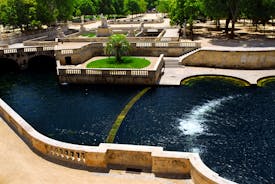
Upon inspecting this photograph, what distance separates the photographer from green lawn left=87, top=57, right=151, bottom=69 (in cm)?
3950

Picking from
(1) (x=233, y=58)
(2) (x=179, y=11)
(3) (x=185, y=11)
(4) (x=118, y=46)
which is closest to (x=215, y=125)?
(1) (x=233, y=58)

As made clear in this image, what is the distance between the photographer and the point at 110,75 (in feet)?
119

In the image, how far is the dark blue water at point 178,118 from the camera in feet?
66.4

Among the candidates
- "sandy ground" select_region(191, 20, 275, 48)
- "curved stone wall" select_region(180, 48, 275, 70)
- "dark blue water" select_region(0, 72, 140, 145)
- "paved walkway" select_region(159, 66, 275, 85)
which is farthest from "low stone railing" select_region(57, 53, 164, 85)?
"sandy ground" select_region(191, 20, 275, 48)

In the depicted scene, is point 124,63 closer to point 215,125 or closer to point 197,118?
point 197,118

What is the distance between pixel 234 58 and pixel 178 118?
18.4m

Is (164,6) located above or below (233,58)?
above

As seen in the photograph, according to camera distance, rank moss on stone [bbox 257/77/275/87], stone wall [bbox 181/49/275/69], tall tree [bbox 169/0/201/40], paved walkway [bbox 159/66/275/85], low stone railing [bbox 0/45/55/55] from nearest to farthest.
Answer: moss on stone [bbox 257/77/275/87]
paved walkway [bbox 159/66/275/85]
stone wall [bbox 181/49/275/69]
low stone railing [bbox 0/45/55/55]
tall tree [bbox 169/0/201/40]

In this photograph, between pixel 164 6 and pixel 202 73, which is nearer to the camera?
pixel 202 73

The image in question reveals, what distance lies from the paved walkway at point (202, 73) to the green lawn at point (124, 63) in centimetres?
349

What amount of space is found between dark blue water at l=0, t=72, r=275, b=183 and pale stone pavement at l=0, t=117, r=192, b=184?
6005 mm

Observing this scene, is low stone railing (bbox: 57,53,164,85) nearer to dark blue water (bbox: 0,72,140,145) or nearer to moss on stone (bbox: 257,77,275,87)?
dark blue water (bbox: 0,72,140,145)

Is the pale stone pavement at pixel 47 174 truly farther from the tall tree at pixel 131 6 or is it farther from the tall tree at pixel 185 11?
the tall tree at pixel 131 6

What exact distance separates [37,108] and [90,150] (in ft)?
55.0
